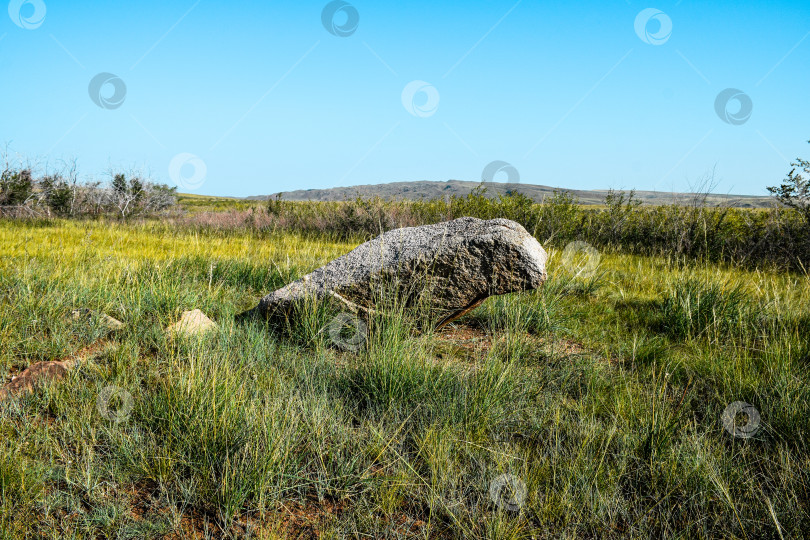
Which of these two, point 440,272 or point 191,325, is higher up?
point 440,272

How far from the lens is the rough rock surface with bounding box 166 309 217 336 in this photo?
326cm

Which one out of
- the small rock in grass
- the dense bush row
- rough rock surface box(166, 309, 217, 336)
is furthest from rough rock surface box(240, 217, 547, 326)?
the dense bush row

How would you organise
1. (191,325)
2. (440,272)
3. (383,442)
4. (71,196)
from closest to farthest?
1. (383,442)
2. (191,325)
3. (440,272)
4. (71,196)

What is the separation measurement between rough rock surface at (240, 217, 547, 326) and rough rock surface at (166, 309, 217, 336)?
21.1 inches

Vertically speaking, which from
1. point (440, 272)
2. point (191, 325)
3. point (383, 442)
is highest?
point (440, 272)

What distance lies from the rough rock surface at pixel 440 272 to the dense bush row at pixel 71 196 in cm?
1284

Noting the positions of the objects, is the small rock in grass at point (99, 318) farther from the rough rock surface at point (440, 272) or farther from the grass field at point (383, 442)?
the rough rock surface at point (440, 272)

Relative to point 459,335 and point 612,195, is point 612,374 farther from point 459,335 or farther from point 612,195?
point 612,195

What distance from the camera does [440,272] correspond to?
12.1 ft

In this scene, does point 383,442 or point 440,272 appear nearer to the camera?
point 383,442

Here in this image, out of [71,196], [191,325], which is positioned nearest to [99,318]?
[191,325]

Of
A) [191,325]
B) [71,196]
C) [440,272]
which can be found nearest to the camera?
[191,325]

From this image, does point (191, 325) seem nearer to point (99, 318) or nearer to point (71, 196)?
point (99, 318)

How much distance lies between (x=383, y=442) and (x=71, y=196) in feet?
54.1
